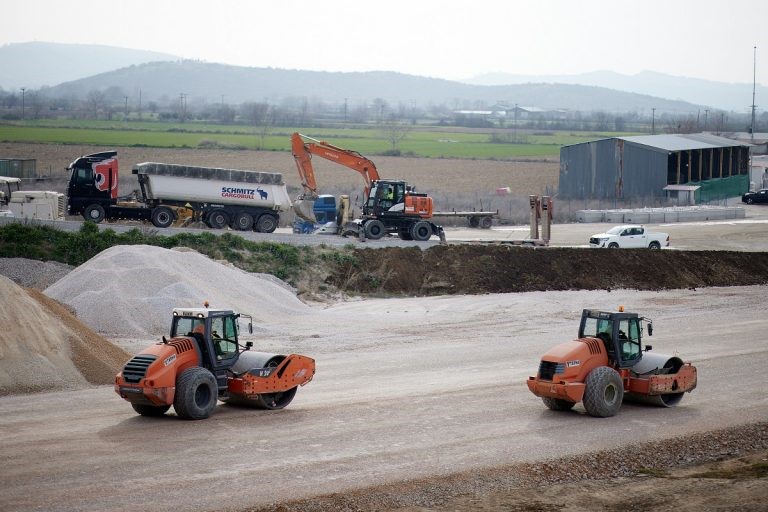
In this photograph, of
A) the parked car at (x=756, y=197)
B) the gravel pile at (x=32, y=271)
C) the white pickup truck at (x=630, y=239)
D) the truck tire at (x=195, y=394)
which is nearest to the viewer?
the truck tire at (x=195, y=394)

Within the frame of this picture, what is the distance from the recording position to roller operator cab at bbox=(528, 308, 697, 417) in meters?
19.2

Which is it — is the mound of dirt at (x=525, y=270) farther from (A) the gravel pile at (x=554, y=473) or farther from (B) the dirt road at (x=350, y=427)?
(A) the gravel pile at (x=554, y=473)

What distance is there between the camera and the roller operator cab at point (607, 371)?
1923cm

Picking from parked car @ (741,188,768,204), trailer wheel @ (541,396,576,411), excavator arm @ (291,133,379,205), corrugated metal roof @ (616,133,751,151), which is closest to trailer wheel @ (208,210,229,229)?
excavator arm @ (291,133,379,205)

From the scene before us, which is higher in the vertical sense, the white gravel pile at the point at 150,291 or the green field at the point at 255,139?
the green field at the point at 255,139

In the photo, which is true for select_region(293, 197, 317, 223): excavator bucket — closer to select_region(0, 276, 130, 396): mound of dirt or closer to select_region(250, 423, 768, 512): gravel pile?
select_region(0, 276, 130, 396): mound of dirt

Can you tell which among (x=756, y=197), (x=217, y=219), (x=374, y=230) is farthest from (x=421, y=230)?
(x=756, y=197)

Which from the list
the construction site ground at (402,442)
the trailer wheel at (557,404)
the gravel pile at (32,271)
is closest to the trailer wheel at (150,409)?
the construction site ground at (402,442)

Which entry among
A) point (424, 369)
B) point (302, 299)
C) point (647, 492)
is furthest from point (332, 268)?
point (647, 492)

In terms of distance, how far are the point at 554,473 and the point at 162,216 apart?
29.3 m

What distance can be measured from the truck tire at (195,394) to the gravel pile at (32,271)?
15004 mm

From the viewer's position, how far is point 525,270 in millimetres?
39500

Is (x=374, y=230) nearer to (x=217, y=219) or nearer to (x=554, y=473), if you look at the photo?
(x=217, y=219)

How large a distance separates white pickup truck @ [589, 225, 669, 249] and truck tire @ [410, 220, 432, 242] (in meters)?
7.58
